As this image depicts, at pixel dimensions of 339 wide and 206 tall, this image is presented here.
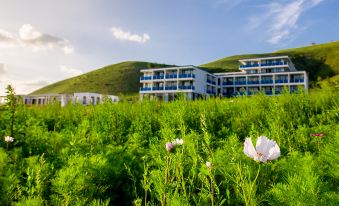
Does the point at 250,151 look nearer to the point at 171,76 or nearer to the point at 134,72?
the point at 171,76

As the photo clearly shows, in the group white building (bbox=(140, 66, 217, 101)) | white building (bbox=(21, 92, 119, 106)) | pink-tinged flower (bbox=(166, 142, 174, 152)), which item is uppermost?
white building (bbox=(140, 66, 217, 101))

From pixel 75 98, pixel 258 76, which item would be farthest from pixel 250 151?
pixel 258 76

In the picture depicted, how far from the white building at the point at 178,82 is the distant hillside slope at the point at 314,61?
5165cm

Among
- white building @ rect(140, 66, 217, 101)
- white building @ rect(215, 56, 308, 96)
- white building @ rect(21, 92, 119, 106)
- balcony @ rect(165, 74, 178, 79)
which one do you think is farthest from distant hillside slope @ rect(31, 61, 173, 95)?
white building @ rect(215, 56, 308, 96)

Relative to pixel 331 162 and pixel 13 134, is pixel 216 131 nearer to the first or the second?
pixel 331 162

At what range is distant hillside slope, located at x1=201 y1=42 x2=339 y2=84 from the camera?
11019 cm

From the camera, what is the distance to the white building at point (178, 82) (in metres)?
62.6

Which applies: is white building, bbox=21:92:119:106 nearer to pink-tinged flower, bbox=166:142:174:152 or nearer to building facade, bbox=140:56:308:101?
pink-tinged flower, bbox=166:142:174:152

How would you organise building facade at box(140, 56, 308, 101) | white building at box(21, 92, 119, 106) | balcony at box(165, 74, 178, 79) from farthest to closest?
balcony at box(165, 74, 178, 79), building facade at box(140, 56, 308, 101), white building at box(21, 92, 119, 106)

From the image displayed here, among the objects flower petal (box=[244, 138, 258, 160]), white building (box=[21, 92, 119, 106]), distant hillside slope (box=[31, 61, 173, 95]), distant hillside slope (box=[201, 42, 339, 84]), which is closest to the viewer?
flower petal (box=[244, 138, 258, 160])

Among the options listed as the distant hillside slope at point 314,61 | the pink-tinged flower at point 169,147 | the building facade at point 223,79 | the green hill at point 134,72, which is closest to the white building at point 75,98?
the pink-tinged flower at point 169,147

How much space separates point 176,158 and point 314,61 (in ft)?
432

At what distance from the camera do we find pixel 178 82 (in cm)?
6481

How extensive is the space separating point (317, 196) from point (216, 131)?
4258mm
